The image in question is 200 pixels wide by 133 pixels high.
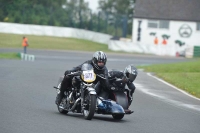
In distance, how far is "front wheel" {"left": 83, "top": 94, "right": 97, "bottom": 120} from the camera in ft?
38.5

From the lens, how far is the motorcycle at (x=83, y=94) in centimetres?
1184

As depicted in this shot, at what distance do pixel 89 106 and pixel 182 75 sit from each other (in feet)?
53.3

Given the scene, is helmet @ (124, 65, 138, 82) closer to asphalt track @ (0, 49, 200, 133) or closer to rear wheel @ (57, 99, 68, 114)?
asphalt track @ (0, 49, 200, 133)

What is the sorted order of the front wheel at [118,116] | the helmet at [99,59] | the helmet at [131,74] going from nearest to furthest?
the helmet at [99,59] → the front wheel at [118,116] → the helmet at [131,74]

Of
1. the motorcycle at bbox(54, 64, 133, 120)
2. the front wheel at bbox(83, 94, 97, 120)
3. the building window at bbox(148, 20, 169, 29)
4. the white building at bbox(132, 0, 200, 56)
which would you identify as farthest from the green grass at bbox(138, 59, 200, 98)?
the building window at bbox(148, 20, 169, 29)

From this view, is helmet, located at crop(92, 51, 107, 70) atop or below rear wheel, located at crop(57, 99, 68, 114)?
atop

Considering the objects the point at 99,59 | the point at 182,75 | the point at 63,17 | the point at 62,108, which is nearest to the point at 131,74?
the point at 99,59

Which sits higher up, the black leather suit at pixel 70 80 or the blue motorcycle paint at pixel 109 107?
the black leather suit at pixel 70 80

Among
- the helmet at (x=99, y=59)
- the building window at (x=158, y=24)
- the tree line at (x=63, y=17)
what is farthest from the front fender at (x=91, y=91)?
the building window at (x=158, y=24)

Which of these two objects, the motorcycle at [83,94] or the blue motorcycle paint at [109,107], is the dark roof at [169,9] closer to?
the motorcycle at [83,94]

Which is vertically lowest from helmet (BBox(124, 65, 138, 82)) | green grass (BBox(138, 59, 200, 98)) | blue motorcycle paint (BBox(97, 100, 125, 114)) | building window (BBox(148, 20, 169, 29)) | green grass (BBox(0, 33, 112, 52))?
green grass (BBox(0, 33, 112, 52))

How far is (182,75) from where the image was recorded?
2764cm

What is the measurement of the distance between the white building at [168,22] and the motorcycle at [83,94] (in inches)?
2022

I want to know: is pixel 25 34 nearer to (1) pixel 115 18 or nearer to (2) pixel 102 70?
(1) pixel 115 18
